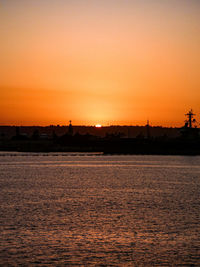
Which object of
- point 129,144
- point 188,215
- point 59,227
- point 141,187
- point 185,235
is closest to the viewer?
point 185,235

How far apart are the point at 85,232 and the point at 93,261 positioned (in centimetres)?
650

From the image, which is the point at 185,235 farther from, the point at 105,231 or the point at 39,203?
the point at 39,203

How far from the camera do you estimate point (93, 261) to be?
939 inches

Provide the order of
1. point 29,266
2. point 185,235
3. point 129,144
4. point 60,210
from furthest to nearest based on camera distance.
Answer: point 129,144 → point 60,210 → point 185,235 → point 29,266

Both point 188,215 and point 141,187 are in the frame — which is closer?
point 188,215

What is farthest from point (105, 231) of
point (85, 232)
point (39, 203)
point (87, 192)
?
point (87, 192)

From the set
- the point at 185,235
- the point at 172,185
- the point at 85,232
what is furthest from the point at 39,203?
the point at 172,185

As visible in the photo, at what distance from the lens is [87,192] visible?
2122 inches

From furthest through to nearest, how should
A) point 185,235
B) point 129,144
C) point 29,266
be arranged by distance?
point 129,144 → point 185,235 → point 29,266

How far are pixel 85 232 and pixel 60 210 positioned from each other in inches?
370

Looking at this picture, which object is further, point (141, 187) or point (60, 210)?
point (141, 187)

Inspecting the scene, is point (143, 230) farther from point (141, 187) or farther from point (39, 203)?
point (141, 187)

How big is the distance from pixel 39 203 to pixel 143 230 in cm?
1596

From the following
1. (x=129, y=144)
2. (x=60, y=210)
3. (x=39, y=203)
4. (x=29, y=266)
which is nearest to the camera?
(x=29, y=266)
